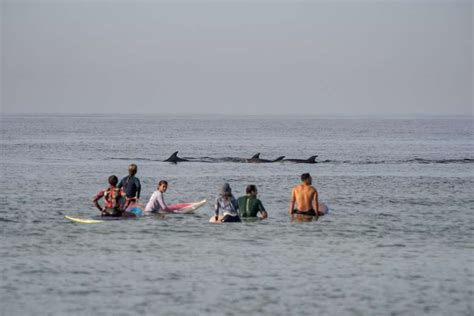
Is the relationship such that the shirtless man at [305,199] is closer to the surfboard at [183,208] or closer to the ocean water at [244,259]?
the ocean water at [244,259]

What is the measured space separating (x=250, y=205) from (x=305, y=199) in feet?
5.65

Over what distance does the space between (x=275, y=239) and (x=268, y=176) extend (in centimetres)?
2621

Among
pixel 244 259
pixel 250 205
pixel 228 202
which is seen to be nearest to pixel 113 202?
pixel 228 202

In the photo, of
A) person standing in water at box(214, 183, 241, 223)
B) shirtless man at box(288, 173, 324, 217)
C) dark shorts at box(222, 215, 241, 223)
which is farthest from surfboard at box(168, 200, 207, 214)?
shirtless man at box(288, 173, 324, 217)

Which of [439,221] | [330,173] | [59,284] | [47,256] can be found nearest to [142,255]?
[47,256]

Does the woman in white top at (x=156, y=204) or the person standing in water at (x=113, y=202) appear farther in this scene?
the woman in white top at (x=156, y=204)

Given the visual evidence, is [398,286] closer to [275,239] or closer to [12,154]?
[275,239]

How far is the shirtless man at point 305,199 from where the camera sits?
27.1m

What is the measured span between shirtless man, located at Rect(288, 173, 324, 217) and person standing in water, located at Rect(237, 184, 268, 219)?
3.08 feet

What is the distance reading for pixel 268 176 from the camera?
167ft

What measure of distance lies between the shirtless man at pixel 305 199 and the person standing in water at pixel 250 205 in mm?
939

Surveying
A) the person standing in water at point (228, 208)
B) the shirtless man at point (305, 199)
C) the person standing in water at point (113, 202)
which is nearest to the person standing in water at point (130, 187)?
the person standing in water at point (113, 202)

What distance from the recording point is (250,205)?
2753 centimetres

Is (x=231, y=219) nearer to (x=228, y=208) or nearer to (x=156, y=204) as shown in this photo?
(x=228, y=208)
